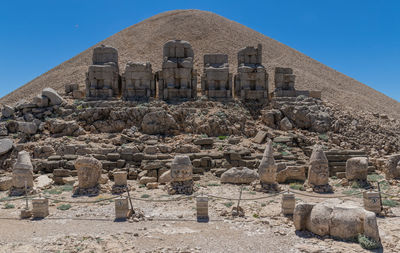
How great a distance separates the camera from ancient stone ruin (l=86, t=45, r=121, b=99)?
2217cm

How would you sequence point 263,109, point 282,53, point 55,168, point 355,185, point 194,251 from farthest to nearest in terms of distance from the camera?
point 282,53 → point 263,109 → point 55,168 → point 355,185 → point 194,251

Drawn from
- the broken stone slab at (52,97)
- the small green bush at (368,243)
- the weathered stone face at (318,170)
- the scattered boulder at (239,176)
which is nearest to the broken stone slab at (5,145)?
the broken stone slab at (52,97)

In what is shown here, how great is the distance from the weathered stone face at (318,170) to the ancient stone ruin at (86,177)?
7956 mm

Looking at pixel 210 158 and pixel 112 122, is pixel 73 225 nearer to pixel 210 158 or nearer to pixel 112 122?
pixel 210 158

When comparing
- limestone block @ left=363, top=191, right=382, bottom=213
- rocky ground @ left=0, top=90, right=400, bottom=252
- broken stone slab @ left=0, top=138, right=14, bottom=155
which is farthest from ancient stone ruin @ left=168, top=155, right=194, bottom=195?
broken stone slab @ left=0, top=138, right=14, bottom=155

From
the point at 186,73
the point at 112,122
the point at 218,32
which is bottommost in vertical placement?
the point at 112,122

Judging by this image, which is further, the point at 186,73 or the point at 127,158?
the point at 186,73

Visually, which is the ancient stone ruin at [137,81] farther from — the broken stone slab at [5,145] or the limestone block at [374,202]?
the limestone block at [374,202]

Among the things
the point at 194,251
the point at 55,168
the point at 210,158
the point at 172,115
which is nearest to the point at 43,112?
the point at 55,168

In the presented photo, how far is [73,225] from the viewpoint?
30.6 feet

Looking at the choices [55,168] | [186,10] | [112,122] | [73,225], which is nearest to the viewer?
[73,225]

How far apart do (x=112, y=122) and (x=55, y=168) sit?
4.83 metres

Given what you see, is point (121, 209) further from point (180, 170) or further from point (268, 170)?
point (268, 170)

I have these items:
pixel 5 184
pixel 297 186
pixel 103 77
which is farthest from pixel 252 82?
pixel 5 184
